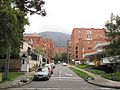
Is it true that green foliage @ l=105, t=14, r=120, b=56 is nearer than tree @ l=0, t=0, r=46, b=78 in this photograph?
No

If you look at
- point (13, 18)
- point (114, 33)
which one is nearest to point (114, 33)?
point (114, 33)

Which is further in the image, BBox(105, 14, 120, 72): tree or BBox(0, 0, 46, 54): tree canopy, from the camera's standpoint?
BBox(105, 14, 120, 72): tree

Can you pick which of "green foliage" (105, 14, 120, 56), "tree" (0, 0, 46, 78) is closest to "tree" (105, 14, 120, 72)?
"green foliage" (105, 14, 120, 56)

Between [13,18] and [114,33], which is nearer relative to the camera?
[13,18]

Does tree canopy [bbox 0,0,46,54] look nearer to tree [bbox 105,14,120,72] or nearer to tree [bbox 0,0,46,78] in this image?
tree [bbox 0,0,46,78]

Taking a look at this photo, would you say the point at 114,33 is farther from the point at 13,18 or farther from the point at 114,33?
the point at 13,18

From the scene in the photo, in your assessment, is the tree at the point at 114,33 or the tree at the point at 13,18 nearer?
the tree at the point at 13,18

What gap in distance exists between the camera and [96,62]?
217 feet

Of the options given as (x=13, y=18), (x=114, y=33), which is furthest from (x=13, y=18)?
(x=114, y=33)

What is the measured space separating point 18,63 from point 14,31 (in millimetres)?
29710

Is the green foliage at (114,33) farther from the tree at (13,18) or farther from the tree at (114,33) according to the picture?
the tree at (13,18)

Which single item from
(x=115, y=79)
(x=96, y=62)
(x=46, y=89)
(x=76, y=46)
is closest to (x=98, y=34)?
(x=76, y=46)

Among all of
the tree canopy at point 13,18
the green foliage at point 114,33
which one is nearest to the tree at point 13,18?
the tree canopy at point 13,18

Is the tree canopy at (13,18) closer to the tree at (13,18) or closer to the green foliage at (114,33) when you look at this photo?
the tree at (13,18)
